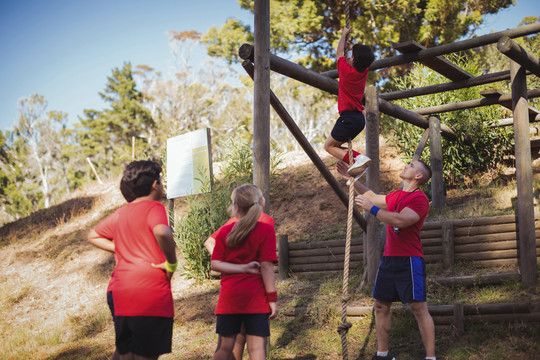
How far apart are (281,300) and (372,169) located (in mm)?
2307

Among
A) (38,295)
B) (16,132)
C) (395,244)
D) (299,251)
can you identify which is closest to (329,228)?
(299,251)

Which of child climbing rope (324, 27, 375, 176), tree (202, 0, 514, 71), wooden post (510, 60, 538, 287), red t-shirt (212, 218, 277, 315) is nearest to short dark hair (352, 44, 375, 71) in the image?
child climbing rope (324, 27, 375, 176)

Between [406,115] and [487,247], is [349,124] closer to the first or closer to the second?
[487,247]

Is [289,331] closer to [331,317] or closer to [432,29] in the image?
[331,317]

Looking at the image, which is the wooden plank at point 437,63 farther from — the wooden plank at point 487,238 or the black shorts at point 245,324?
the black shorts at point 245,324

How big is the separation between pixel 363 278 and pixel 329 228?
10.3 feet

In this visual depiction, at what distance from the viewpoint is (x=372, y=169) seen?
20.2 ft

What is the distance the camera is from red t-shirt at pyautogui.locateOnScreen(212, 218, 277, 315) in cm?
327

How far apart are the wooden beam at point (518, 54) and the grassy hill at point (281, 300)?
8.56 feet

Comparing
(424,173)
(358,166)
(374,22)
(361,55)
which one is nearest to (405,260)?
(424,173)

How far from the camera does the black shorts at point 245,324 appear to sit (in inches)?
129

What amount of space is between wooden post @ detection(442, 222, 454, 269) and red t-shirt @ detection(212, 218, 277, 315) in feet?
13.7

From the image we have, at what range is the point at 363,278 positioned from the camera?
654cm

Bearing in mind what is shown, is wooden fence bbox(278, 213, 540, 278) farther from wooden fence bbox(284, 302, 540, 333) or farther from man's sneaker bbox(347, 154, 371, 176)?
man's sneaker bbox(347, 154, 371, 176)
